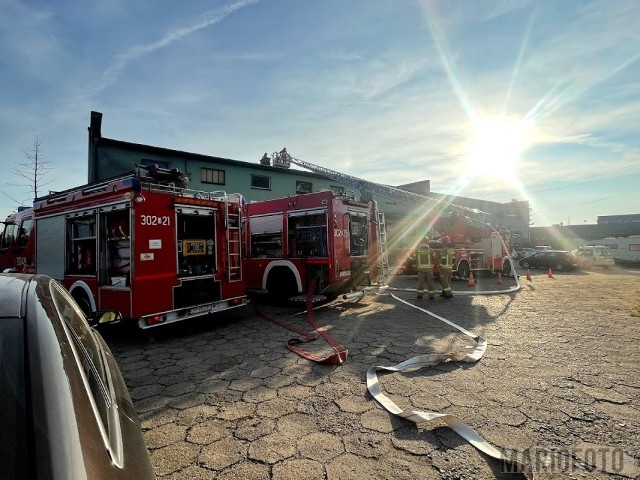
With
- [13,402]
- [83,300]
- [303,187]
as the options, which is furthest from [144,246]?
[303,187]

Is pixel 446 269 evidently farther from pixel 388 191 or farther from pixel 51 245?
pixel 51 245

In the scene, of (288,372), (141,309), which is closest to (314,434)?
(288,372)

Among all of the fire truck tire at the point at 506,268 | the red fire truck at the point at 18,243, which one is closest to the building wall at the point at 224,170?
the fire truck tire at the point at 506,268

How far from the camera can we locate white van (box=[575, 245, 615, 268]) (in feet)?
71.7

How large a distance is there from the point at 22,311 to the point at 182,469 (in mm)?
1833

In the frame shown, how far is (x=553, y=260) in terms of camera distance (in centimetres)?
2145

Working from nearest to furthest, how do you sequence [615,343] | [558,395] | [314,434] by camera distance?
1. [314,434]
2. [558,395]
3. [615,343]

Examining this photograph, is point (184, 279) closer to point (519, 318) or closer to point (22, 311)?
point (22, 311)

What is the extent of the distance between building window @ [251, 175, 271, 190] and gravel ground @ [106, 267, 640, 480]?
→ 1555 centimetres

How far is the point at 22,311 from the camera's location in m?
1.36

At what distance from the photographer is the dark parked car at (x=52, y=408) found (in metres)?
0.87

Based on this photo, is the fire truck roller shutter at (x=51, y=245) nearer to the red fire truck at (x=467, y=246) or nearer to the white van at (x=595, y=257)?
the red fire truck at (x=467, y=246)

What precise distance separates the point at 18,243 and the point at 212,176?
11.5 metres

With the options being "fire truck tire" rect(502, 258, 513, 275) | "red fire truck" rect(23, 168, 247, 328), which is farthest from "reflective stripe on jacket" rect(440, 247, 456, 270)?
"fire truck tire" rect(502, 258, 513, 275)
